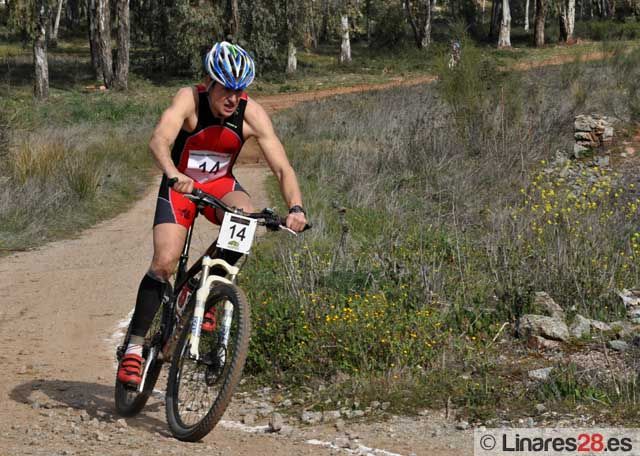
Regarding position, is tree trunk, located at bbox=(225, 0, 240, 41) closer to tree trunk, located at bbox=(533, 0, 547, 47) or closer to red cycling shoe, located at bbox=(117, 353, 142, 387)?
tree trunk, located at bbox=(533, 0, 547, 47)

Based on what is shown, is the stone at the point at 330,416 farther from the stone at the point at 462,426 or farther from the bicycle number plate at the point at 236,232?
the bicycle number plate at the point at 236,232

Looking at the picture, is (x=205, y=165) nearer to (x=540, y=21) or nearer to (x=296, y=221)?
(x=296, y=221)

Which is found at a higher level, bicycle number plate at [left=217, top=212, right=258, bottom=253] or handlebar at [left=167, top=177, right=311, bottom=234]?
handlebar at [left=167, top=177, right=311, bottom=234]

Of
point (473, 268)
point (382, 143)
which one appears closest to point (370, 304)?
point (473, 268)

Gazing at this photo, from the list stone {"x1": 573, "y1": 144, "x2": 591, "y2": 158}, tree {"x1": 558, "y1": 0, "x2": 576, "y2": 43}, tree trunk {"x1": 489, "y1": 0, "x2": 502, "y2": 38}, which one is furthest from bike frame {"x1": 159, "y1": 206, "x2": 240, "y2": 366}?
tree trunk {"x1": 489, "y1": 0, "x2": 502, "y2": 38}

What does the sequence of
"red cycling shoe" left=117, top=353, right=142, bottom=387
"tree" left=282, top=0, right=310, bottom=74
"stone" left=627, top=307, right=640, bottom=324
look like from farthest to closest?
"tree" left=282, top=0, right=310, bottom=74, "stone" left=627, top=307, right=640, bottom=324, "red cycling shoe" left=117, top=353, right=142, bottom=387

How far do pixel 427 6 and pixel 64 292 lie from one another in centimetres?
4384

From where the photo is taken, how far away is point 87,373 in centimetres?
689

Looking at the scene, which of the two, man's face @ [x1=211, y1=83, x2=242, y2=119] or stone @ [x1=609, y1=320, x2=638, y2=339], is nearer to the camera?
man's face @ [x1=211, y1=83, x2=242, y2=119]

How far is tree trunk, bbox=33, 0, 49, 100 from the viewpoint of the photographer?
32469 mm

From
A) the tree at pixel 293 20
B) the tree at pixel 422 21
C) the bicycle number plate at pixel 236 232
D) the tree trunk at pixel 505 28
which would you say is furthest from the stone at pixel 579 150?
the tree at pixel 422 21

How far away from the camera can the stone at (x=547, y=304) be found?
23.5 feet

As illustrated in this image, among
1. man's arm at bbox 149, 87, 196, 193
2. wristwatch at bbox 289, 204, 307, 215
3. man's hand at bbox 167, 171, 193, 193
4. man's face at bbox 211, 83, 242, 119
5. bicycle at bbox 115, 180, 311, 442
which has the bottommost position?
bicycle at bbox 115, 180, 311, 442

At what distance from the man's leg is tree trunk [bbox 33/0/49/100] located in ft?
93.2
